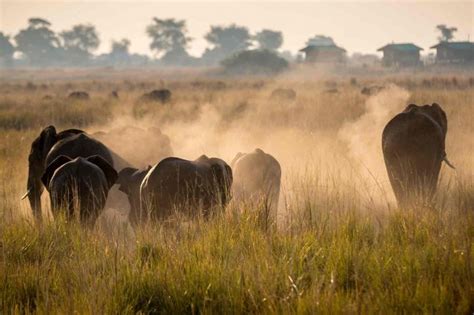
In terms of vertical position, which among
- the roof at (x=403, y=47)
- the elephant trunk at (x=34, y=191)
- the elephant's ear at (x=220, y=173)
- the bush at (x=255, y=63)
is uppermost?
the roof at (x=403, y=47)

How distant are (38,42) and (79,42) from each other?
473 inches

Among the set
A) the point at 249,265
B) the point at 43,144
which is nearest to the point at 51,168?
the point at 43,144

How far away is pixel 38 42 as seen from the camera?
165 metres

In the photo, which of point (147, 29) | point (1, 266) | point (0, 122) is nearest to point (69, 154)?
point (1, 266)

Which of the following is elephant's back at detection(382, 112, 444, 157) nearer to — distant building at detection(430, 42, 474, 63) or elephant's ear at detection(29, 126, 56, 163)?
elephant's ear at detection(29, 126, 56, 163)

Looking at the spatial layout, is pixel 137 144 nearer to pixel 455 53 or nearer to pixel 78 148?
pixel 78 148

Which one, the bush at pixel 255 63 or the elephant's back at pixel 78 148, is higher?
the bush at pixel 255 63

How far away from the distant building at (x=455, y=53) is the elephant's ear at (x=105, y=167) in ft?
252

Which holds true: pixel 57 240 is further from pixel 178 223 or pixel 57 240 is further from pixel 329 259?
pixel 329 259

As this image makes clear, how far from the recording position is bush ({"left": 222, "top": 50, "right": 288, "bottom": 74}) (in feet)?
304

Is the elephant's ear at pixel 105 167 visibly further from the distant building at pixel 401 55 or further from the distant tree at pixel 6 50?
the distant tree at pixel 6 50

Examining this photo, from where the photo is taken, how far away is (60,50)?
16962 centimetres

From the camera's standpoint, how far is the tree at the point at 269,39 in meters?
170

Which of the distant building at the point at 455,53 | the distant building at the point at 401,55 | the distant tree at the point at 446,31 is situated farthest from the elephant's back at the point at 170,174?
the distant tree at the point at 446,31
